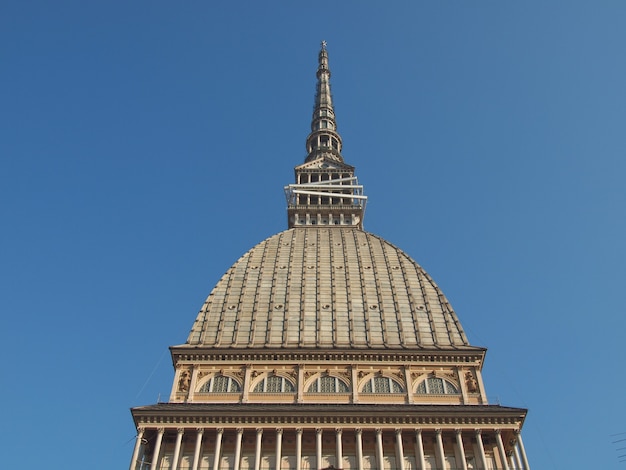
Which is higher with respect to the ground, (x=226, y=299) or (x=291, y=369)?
(x=226, y=299)

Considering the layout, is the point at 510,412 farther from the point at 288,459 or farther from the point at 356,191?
→ the point at 356,191

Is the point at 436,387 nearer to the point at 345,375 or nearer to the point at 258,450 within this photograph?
the point at 345,375

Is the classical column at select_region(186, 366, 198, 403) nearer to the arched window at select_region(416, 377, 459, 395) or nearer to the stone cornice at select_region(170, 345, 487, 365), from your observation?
the stone cornice at select_region(170, 345, 487, 365)

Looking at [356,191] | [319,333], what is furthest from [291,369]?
[356,191]

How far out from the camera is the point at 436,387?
164 feet

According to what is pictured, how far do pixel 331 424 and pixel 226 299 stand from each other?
18480 mm

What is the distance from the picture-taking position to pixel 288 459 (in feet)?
146

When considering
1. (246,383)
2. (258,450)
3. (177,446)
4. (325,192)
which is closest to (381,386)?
(246,383)

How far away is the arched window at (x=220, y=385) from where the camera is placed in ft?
162

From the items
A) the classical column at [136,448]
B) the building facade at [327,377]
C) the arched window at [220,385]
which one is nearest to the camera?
the classical column at [136,448]

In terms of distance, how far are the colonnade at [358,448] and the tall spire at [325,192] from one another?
33.8m

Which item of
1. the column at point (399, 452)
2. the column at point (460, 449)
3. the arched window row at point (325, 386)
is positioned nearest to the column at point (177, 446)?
the arched window row at point (325, 386)

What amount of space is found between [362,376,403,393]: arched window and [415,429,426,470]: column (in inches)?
208

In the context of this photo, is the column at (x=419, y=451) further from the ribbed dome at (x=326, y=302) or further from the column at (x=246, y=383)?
the column at (x=246, y=383)
